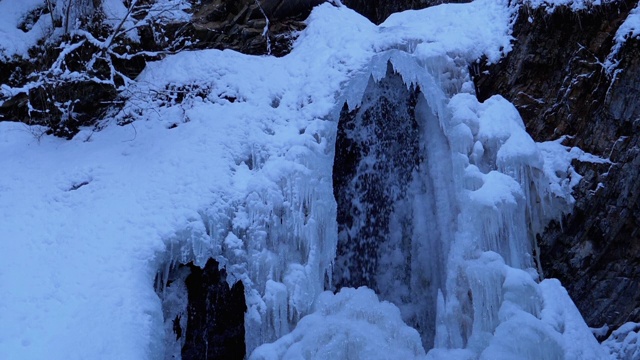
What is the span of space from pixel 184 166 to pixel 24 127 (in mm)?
2316

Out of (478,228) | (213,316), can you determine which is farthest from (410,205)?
(213,316)

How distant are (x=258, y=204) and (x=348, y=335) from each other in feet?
6.08

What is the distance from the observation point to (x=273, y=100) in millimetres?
8766

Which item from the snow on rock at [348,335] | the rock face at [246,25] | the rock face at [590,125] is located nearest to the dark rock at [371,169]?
the rock face at [590,125]

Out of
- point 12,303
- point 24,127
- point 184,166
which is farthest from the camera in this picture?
point 24,127

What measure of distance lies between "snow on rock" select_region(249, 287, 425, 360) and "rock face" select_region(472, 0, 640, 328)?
8.39ft

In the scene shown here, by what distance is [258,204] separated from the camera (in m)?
7.61

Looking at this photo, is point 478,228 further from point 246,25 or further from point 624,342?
point 246,25

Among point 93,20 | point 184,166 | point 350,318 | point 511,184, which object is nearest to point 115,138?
point 184,166

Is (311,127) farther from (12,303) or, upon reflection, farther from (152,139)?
(12,303)

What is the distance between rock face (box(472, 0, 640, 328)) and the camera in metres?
8.44

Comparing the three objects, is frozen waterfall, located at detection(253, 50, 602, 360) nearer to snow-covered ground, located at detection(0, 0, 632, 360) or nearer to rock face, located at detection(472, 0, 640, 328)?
snow-covered ground, located at detection(0, 0, 632, 360)

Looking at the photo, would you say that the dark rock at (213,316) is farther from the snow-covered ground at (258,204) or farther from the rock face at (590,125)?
the rock face at (590,125)

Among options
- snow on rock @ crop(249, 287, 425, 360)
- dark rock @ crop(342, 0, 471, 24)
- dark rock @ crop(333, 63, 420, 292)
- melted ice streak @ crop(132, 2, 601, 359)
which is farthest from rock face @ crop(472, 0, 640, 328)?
dark rock @ crop(342, 0, 471, 24)
